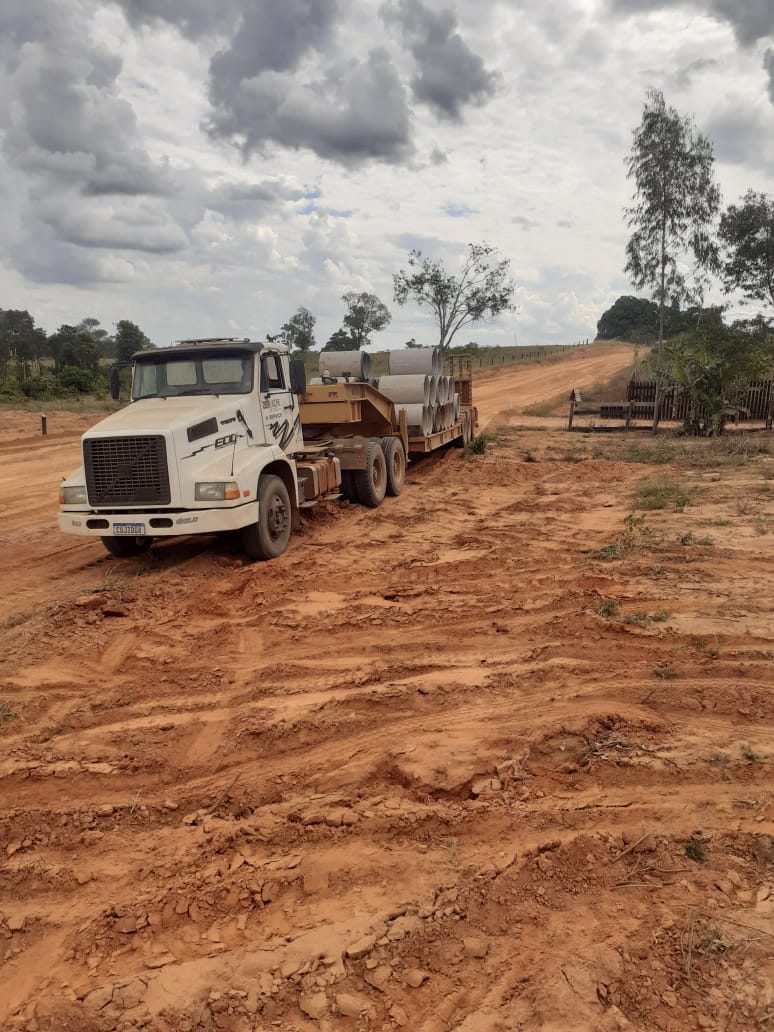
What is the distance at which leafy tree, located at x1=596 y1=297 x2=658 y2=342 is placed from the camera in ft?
297

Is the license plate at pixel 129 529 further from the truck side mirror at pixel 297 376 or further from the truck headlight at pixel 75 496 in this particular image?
the truck side mirror at pixel 297 376

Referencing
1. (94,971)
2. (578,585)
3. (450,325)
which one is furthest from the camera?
(450,325)

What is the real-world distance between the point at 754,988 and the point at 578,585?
4561mm

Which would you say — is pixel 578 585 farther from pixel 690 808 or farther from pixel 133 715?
pixel 133 715

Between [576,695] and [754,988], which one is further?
[576,695]

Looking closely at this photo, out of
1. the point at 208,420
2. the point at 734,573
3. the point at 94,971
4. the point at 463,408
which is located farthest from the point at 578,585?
the point at 463,408

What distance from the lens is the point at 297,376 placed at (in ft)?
30.2

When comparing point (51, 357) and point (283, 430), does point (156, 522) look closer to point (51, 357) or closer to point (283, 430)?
point (283, 430)

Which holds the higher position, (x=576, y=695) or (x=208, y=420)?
(x=208, y=420)

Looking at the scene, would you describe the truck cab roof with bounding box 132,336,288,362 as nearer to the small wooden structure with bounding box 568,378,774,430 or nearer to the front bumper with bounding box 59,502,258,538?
the front bumper with bounding box 59,502,258,538

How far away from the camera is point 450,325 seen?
43312 mm

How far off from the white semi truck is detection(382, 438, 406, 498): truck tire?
76 cm

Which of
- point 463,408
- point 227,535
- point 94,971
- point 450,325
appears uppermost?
point 450,325

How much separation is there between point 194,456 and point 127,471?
26.9 inches
